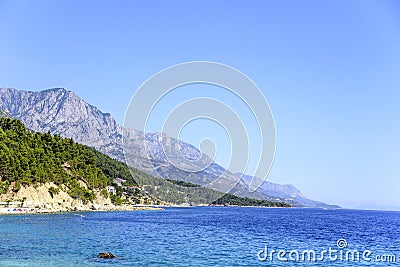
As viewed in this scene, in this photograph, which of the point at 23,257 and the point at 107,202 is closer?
the point at 23,257

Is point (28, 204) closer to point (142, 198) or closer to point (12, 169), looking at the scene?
point (12, 169)

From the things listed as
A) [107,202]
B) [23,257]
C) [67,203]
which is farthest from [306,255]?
[107,202]

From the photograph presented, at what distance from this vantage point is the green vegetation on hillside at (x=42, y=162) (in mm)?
81887

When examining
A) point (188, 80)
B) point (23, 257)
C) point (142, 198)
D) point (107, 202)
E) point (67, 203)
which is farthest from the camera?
point (142, 198)

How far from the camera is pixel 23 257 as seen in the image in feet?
101

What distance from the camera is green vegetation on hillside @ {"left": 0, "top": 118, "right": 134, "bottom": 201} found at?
269 ft

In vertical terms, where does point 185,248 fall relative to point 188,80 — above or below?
below

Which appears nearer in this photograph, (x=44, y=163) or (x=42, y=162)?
(x=42, y=162)

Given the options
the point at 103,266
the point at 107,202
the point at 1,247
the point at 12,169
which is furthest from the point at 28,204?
the point at 103,266

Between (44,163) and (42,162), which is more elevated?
(42,162)

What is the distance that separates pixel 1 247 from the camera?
1380 inches

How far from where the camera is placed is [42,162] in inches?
3799

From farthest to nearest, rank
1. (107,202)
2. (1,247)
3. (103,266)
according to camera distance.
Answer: (107,202) → (1,247) → (103,266)

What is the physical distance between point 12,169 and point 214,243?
53.6m
